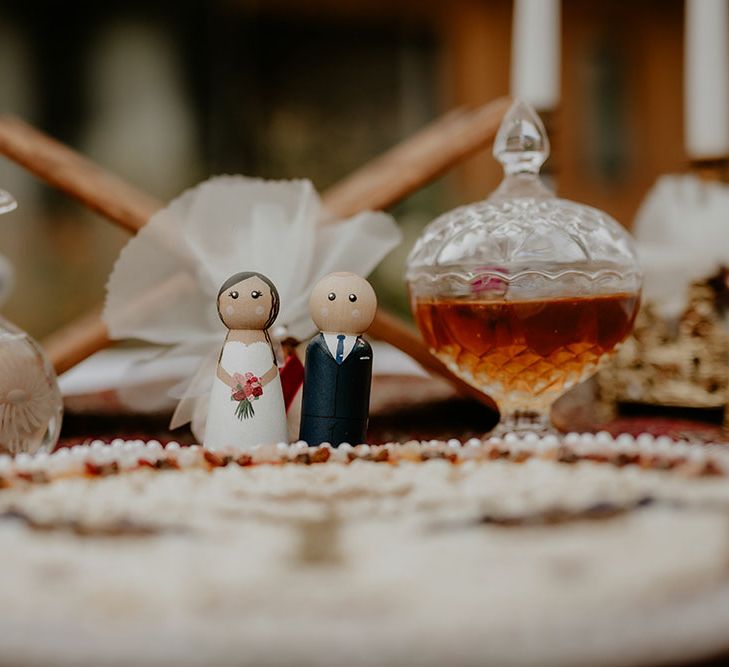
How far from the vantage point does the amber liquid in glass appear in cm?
44

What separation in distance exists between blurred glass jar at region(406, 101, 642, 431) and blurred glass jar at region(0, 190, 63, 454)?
0.18 meters

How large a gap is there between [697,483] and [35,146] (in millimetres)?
424

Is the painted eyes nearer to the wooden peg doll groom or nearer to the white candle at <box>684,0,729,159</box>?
the wooden peg doll groom

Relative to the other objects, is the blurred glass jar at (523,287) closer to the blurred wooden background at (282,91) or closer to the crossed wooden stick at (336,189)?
the crossed wooden stick at (336,189)

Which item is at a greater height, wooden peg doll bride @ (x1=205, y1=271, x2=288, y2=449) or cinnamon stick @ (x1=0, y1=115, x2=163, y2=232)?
cinnamon stick @ (x1=0, y1=115, x2=163, y2=232)

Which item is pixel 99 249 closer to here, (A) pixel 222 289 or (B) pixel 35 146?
(B) pixel 35 146

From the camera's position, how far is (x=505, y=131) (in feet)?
1.56

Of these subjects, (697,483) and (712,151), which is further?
(712,151)

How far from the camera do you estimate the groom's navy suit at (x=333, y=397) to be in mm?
399

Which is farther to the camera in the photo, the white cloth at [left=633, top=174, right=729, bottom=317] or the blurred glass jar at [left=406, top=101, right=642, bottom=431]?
the white cloth at [left=633, top=174, right=729, bottom=317]

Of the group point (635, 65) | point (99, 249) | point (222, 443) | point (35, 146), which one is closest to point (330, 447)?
point (222, 443)

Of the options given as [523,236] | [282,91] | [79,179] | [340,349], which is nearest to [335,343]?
[340,349]

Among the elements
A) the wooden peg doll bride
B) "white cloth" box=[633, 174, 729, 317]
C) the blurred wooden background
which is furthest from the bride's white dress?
the blurred wooden background

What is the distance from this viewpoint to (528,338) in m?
0.44
